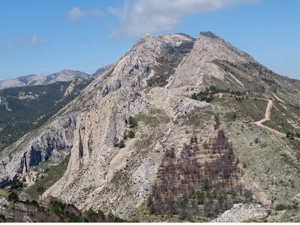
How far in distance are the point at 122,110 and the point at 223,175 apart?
5583cm

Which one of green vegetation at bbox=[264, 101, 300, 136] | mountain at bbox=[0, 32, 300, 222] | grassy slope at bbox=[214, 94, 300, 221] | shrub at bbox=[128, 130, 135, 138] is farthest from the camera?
shrub at bbox=[128, 130, 135, 138]

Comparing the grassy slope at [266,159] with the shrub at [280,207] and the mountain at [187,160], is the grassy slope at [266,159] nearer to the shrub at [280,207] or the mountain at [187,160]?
the mountain at [187,160]

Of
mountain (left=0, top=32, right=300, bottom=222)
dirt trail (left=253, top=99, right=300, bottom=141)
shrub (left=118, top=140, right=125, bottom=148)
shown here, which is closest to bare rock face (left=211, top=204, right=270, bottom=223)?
mountain (left=0, top=32, right=300, bottom=222)

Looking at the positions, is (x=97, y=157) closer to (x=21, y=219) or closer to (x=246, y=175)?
(x=246, y=175)

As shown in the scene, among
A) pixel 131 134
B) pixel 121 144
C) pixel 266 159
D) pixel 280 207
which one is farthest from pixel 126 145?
pixel 280 207

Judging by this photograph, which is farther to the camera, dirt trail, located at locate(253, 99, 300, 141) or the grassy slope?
dirt trail, located at locate(253, 99, 300, 141)

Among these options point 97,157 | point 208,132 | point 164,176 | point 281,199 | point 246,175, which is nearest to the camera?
point 281,199

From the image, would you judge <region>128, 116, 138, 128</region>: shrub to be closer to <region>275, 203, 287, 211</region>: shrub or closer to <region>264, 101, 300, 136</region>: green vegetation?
<region>264, 101, 300, 136</region>: green vegetation

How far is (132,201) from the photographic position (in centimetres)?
8681

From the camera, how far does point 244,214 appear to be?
70.6m

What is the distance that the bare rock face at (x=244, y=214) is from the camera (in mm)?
69125

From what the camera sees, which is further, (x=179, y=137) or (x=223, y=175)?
(x=179, y=137)

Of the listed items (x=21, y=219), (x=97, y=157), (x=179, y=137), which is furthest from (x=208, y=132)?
(x=21, y=219)

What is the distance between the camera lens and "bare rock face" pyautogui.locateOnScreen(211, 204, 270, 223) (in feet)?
227
